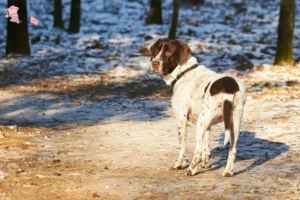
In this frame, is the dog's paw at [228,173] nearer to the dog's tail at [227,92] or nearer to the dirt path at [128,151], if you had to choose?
the dirt path at [128,151]

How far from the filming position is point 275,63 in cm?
1888

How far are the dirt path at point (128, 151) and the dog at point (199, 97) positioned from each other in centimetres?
41

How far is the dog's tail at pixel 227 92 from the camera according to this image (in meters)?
7.19

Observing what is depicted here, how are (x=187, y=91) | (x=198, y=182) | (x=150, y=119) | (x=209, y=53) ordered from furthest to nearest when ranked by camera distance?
(x=209, y=53) → (x=150, y=119) → (x=187, y=91) → (x=198, y=182)

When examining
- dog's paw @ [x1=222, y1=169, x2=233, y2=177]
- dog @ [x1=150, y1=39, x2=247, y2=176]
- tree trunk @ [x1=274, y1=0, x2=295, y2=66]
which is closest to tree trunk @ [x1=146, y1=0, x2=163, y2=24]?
tree trunk @ [x1=274, y1=0, x2=295, y2=66]

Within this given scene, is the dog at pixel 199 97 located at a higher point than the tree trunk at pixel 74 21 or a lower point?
higher

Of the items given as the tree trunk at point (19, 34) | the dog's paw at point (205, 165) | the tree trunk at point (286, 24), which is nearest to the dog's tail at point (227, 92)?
the dog's paw at point (205, 165)

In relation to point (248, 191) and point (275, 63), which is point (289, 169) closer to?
point (248, 191)

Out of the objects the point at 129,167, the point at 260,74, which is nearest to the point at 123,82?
the point at 260,74

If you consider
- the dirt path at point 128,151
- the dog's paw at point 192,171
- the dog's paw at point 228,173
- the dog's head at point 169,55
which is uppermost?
the dog's head at point 169,55

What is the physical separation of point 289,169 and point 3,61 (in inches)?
609

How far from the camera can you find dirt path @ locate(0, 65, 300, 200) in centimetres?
685

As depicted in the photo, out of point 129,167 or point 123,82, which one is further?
point 123,82

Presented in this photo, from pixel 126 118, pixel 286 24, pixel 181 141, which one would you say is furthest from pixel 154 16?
pixel 181 141
